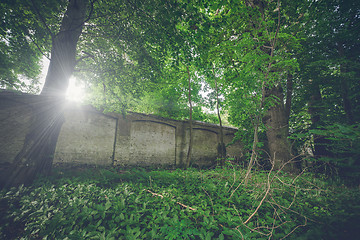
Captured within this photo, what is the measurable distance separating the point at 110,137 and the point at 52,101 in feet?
12.9

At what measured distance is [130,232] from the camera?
73.6 inches

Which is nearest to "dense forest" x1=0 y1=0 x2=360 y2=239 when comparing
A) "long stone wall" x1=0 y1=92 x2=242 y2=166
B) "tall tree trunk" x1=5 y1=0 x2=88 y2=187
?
"tall tree trunk" x1=5 y1=0 x2=88 y2=187

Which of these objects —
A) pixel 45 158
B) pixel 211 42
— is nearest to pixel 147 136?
pixel 45 158

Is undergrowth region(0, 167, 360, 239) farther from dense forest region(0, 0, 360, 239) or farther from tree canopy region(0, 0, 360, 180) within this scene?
tree canopy region(0, 0, 360, 180)

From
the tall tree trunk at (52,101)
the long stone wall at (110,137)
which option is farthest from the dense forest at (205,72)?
the long stone wall at (110,137)

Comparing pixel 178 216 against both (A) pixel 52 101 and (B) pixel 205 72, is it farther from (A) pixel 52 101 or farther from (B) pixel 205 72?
(A) pixel 52 101

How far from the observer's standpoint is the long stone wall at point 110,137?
20.1 ft

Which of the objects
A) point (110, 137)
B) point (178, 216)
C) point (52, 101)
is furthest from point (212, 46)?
point (110, 137)

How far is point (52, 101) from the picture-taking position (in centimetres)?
439

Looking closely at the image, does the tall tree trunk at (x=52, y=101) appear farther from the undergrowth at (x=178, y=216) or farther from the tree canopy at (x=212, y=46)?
the undergrowth at (x=178, y=216)

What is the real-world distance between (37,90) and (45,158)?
862 cm

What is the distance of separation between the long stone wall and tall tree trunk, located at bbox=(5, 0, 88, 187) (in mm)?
812

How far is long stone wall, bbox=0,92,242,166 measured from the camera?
20.1 ft

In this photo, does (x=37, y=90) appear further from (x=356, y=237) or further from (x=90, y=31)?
(x=356, y=237)
